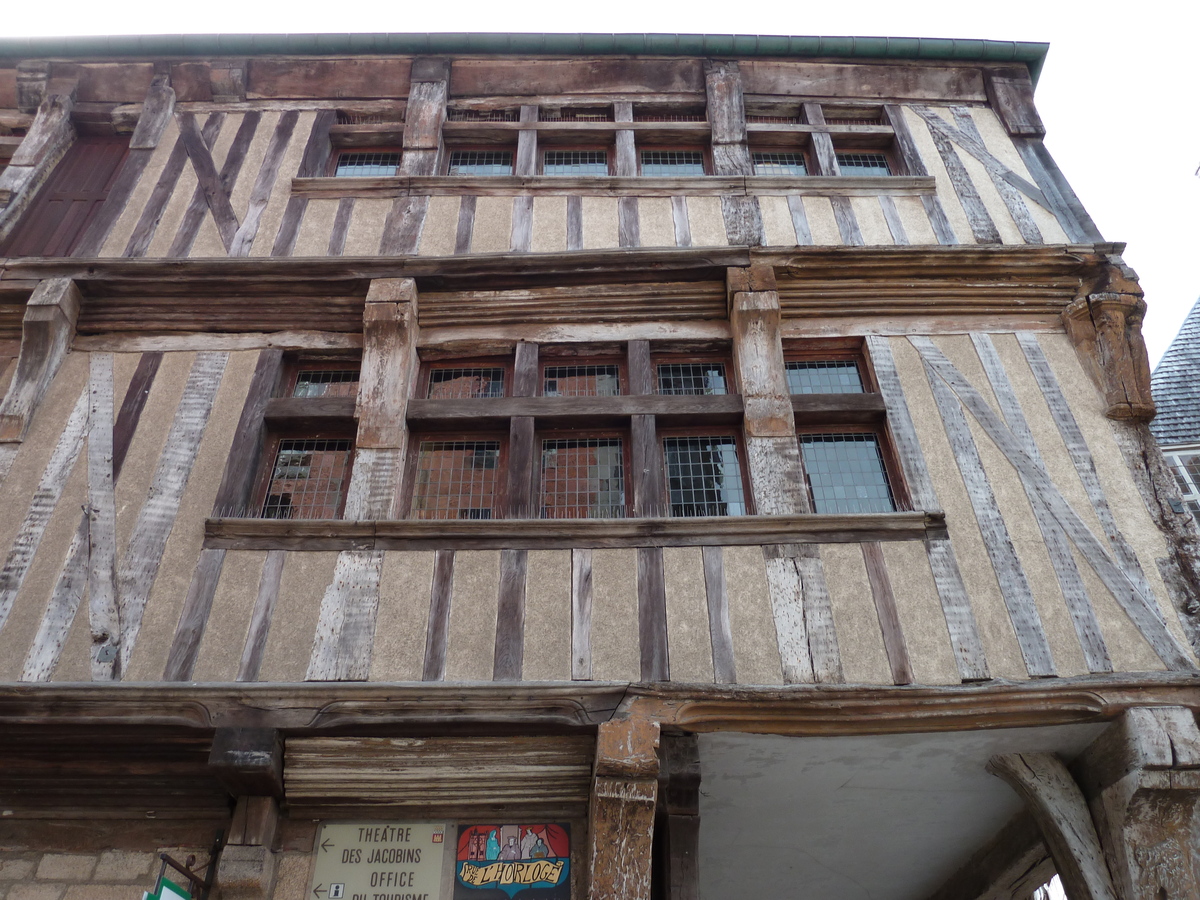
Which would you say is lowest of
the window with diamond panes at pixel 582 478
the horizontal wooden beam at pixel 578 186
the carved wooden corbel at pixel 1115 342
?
the window with diamond panes at pixel 582 478

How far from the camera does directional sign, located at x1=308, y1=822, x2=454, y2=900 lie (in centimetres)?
383

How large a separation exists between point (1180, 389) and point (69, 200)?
8986 mm

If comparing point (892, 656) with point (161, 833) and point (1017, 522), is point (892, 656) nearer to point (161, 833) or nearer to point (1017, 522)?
point (1017, 522)

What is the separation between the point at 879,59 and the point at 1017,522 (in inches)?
158

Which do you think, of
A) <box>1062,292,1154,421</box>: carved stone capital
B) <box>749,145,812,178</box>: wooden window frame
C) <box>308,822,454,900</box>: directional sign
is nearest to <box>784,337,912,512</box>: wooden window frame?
<box>1062,292,1154,421</box>: carved stone capital

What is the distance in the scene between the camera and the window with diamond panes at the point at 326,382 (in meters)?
5.34

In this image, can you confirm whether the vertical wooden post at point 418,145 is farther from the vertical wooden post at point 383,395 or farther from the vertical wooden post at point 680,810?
the vertical wooden post at point 680,810

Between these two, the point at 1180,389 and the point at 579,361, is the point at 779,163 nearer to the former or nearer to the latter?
the point at 579,361

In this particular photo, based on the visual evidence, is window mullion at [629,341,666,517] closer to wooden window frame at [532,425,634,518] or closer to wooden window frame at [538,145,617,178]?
wooden window frame at [532,425,634,518]

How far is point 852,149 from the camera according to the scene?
6.77m

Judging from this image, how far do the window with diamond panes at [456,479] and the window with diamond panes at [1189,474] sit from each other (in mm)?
5502

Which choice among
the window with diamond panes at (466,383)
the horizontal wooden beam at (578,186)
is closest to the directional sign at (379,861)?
the window with diamond panes at (466,383)

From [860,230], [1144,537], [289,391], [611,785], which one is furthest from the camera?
[860,230]

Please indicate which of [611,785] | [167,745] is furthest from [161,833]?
[611,785]
